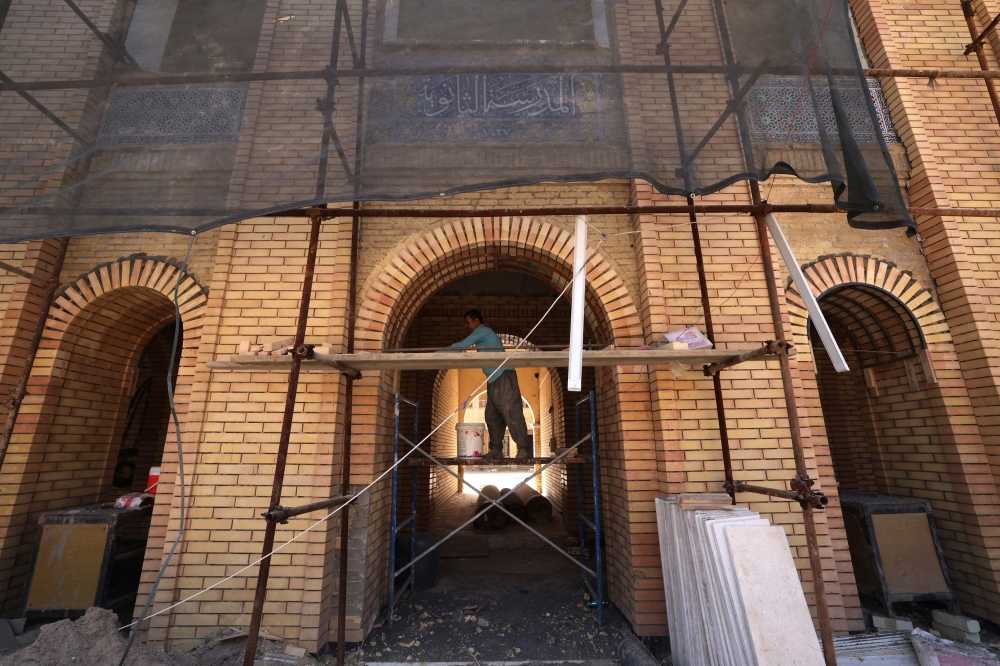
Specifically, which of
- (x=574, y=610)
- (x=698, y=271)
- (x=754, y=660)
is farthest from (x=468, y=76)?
(x=574, y=610)

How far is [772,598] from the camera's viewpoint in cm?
275

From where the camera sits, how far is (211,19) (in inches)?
131

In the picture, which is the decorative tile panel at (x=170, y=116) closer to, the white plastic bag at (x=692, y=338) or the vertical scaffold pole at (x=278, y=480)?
the vertical scaffold pole at (x=278, y=480)

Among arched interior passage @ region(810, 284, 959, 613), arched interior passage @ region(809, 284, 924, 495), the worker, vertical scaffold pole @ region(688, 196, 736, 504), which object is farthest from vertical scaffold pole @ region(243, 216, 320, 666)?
arched interior passage @ region(809, 284, 924, 495)

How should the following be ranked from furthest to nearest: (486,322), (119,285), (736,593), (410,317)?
(486,322)
(410,317)
(119,285)
(736,593)

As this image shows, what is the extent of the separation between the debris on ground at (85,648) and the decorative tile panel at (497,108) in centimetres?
363

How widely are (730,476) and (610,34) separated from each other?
3.44 metres

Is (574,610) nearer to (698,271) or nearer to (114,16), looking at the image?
(698,271)

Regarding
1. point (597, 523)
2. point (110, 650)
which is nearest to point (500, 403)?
point (597, 523)

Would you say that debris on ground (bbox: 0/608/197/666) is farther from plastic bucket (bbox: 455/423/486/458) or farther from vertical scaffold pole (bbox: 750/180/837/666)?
vertical scaffold pole (bbox: 750/180/837/666)

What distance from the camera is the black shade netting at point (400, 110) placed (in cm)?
301

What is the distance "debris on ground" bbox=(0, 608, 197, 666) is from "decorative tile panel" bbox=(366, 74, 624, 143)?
3632 mm

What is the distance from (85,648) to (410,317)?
342 cm

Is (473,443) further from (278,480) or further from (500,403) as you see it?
(278,480)
